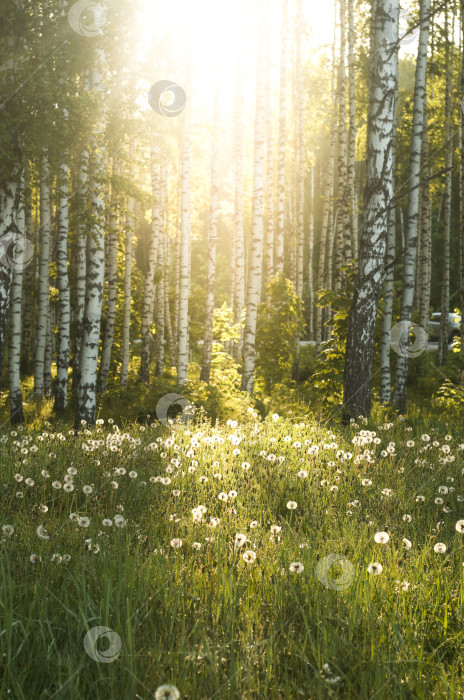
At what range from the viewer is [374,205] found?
7.75 metres

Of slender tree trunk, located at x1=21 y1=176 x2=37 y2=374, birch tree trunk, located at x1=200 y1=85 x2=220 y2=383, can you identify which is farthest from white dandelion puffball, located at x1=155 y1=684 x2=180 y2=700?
slender tree trunk, located at x1=21 y1=176 x2=37 y2=374

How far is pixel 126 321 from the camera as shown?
1520 centimetres

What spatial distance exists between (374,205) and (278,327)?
5459mm

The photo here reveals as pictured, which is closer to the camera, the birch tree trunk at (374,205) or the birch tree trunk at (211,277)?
the birch tree trunk at (374,205)

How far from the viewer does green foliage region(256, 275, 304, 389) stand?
41.7 feet

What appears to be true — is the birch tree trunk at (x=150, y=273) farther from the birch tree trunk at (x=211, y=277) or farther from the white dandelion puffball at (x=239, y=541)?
the white dandelion puffball at (x=239, y=541)

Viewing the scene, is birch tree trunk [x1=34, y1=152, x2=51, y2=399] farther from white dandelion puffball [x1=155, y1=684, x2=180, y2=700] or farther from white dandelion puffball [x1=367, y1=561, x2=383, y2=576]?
white dandelion puffball [x1=155, y1=684, x2=180, y2=700]

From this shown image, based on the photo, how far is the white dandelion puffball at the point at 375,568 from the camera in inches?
99.5

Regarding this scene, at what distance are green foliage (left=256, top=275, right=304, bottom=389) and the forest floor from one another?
829 centimetres

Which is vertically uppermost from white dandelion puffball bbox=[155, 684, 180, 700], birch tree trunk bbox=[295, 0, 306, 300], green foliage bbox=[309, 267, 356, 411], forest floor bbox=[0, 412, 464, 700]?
birch tree trunk bbox=[295, 0, 306, 300]

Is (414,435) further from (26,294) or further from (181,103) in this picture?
(26,294)

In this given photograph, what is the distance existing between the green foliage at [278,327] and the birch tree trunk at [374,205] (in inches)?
188

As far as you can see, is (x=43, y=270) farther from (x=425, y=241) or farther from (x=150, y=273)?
(x=425, y=241)

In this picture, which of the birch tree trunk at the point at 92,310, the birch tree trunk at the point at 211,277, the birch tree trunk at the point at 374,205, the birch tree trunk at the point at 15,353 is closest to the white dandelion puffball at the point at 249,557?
the birch tree trunk at the point at 374,205
